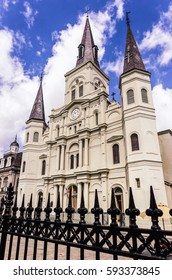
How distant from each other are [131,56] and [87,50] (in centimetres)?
1344

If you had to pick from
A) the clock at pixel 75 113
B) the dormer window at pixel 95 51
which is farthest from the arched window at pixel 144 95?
the dormer window at pixel 95 51

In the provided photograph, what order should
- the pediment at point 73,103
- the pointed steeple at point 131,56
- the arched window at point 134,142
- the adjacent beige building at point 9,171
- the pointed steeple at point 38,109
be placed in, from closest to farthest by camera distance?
1. the arched window at point 134,142
2. the pointed steeple at point 131,56
3. the pediment at point 73,103
4. the pointed steeple at point 38,109
5. the adjacent beige building at point 9,171

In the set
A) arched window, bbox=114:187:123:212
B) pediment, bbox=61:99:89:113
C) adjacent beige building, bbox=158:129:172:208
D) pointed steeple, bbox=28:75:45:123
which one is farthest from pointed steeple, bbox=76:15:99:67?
arched window, bbox=114:187:123:212

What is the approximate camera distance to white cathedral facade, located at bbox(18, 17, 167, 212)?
1698cm

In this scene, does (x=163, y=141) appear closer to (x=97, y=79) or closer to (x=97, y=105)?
(x=97, y=105)

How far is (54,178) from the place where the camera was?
2394 centimetres

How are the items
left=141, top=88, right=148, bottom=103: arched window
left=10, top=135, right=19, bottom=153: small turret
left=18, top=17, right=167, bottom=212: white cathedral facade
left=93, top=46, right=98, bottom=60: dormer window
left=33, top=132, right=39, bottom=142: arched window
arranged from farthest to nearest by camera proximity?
1. left=10, top=135, right=19, bottom=153: small turret
2. left=93, top=46, right=98, bottom=60: dormer window
3. left=33, top=132, right=39, bottom=142: arched window
4. left=141, top=88, right=148, bottom=103: arched window
5. left=18, top=17, right=167, bottom=212: white cathedral facade

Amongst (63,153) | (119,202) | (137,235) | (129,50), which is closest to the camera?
(137,235)

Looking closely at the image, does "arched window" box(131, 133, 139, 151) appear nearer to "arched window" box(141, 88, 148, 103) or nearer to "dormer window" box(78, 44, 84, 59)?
"arched window" box(141, 88, 148, 103)

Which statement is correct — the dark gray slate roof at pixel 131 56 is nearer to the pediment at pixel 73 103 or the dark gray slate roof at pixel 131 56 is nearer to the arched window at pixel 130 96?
the arched window at pixel 130 96

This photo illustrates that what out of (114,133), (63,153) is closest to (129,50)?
(114,133)

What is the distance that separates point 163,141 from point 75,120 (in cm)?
1201

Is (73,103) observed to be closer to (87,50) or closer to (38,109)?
(38,109)

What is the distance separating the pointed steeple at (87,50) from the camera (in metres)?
31.9
